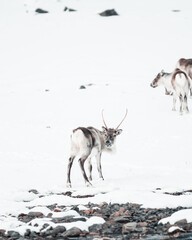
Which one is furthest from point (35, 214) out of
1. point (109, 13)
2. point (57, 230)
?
point (109, 13)

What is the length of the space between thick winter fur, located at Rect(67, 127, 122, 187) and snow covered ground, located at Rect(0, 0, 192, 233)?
17.7 inches

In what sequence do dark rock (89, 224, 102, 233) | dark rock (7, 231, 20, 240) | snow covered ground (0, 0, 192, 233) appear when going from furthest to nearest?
snow covered ground (0, 0, 192, 233)
dark rock (89, 224, 102, 233)
dark rock (7, 231, 20, 240)

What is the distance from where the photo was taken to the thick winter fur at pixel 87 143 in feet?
34.2

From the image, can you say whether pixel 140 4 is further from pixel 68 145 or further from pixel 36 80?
pixel 68 145

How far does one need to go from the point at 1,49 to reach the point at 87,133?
96.6ft

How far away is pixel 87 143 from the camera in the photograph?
1056 cm

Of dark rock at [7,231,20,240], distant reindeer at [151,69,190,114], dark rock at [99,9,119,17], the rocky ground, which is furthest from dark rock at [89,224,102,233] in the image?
dark rock at [99,9,119,17]

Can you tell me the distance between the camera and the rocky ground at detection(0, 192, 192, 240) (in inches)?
223

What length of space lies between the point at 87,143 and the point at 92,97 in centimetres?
1190

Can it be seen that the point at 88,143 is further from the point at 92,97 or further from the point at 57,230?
the point at 92,97

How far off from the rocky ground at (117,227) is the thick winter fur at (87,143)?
130 inches

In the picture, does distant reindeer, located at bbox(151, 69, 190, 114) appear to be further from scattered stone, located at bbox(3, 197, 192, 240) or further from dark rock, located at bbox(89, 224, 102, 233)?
dark rock, located at bbox(89, 224, 102, 233)

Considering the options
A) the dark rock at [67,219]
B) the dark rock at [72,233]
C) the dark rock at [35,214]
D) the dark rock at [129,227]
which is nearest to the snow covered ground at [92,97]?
the dark rock at [35,214]

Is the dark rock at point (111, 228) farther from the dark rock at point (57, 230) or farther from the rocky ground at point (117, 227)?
the dark rock at point (57, 230)
